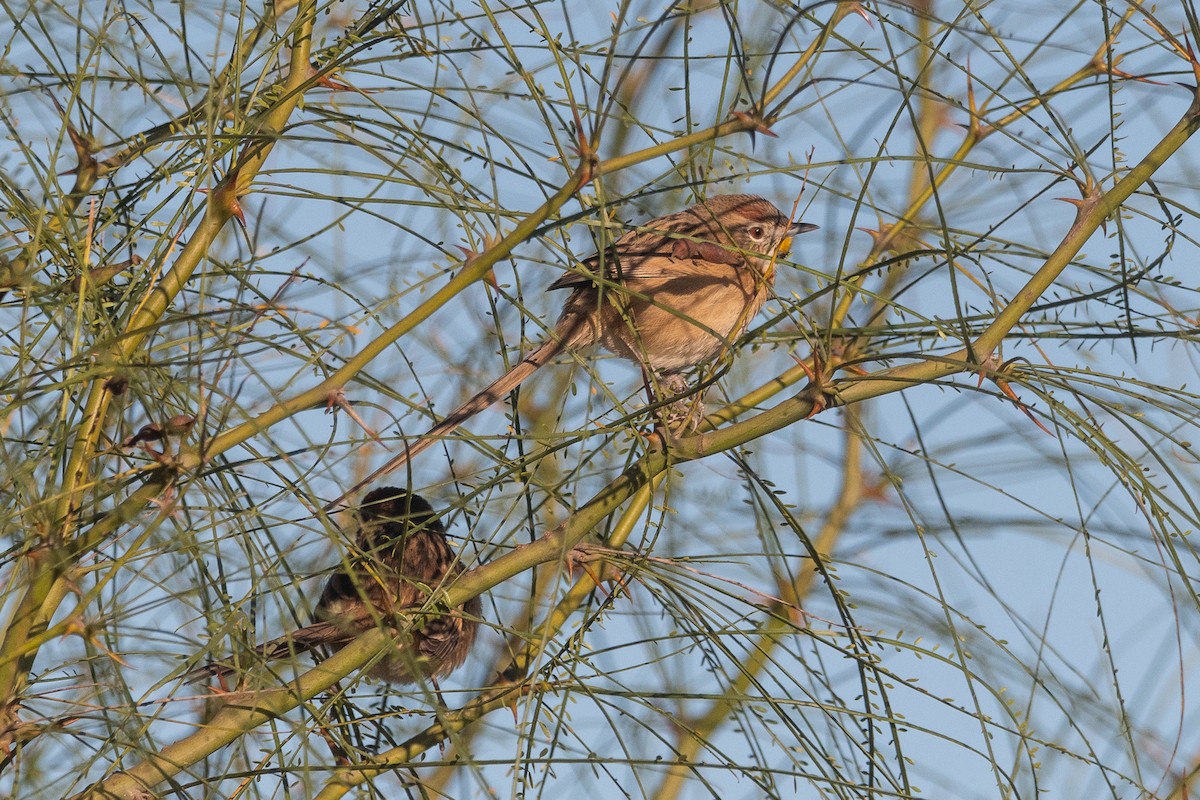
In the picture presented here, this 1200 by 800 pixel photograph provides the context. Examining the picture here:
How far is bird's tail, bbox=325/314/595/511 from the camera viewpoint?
3.73 m

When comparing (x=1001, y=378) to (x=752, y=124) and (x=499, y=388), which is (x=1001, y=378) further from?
(x=499, y=388)

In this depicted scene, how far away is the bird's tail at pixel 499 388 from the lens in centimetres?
373

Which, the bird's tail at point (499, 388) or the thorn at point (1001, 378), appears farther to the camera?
the bird's tail at point (499, 388)

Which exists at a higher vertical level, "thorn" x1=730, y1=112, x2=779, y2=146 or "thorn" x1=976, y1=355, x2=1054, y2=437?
"thorn" x1=730, y1=112, x2=779, y2=146

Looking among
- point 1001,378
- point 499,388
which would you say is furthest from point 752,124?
point 499,388

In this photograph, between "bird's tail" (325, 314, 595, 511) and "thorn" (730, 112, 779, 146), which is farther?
"bird's tail" (325, 314, 595, 511)

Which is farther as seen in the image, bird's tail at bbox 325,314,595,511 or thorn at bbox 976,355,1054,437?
bird's tail at bbox 325,314,595,511

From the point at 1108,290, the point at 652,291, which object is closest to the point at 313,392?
the point at 1108,290

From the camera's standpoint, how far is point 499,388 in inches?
195

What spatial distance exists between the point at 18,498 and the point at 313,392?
82 centimetres

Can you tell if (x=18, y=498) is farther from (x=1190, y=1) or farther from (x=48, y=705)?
(x=1190, y=1)

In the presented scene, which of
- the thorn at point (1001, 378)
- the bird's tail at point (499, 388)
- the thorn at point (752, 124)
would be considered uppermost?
the bird's tail at point (499, 388)

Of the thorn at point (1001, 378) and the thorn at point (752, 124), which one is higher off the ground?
the thorn at point (752, 124)

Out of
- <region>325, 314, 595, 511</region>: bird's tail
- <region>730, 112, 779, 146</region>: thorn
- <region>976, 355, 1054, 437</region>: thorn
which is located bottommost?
<region>976, 355, 1054, 437</region>: thorn
